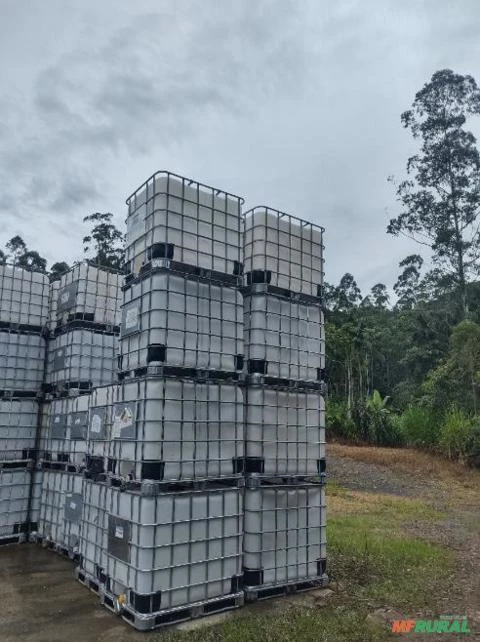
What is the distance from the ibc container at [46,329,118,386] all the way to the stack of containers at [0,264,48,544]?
0.43m

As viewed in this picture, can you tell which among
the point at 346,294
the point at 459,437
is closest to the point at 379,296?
the point at 346,294

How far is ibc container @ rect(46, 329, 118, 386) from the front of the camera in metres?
8.95

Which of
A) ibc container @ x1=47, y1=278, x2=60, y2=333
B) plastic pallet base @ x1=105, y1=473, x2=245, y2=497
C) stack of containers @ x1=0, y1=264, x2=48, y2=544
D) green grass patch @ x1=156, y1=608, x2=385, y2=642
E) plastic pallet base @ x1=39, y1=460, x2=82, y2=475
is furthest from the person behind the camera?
ibc container @ x1=47, y1=278, x2=60, y2=333

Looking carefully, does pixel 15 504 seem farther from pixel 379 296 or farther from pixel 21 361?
pixel 379 296

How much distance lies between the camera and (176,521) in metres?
5.54

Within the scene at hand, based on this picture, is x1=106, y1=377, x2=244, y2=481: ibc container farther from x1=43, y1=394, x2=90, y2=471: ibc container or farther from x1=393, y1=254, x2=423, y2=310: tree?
x1=393, y1=254, x2=423, y2=310: tree

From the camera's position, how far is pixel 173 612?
5289mm

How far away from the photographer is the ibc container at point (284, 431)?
21.1ft

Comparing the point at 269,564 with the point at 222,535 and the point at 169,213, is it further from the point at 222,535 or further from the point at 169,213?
the point at 169,213

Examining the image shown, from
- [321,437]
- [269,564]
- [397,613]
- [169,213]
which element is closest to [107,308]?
[169,213]

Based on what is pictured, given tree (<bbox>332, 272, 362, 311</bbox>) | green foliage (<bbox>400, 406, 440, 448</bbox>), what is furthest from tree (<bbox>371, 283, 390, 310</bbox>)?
green foliage (<bbox>400, 406, 440, 448</bbox>)

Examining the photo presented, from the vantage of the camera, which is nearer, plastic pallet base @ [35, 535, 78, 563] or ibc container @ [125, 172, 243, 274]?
ibc container @ [125, 172, 243, 274]

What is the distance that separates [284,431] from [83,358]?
4.11 metres

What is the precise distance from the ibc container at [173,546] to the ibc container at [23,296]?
15.0ft
